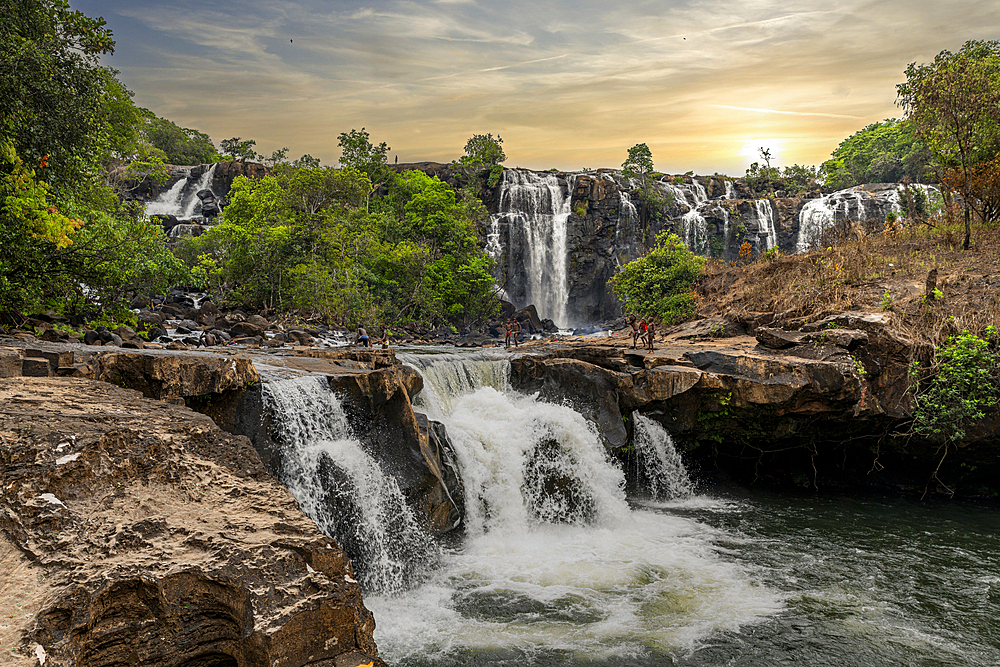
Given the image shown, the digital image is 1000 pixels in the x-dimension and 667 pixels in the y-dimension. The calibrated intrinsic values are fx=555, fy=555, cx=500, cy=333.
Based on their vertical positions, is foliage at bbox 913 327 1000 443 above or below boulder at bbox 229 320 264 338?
below

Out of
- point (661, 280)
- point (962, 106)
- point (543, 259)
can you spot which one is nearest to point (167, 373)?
point (661, 280)

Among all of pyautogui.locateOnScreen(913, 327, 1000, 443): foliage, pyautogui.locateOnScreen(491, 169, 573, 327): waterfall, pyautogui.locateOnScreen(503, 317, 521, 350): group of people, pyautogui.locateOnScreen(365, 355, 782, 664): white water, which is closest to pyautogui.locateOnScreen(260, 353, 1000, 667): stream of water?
pyautogui.locateOnScreen(365, 355, 782, 664): white water

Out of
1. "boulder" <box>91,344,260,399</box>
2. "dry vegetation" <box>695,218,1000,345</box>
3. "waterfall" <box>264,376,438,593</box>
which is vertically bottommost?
"waterfall" <box>264,376,438,593</box>

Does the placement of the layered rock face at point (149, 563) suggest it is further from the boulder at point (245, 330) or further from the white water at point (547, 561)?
the boulder at point (245, 330)

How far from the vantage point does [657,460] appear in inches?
531

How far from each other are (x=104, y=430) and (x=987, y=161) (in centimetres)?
2339

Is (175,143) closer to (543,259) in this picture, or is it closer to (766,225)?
(543,259)

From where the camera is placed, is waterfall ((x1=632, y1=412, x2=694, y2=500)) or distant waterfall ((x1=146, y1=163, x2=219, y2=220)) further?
distant waterfall ((x1=146, y1=163, x2=219, y2=220))

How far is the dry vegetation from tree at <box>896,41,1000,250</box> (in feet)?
4.28

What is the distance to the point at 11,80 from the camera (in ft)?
35.8

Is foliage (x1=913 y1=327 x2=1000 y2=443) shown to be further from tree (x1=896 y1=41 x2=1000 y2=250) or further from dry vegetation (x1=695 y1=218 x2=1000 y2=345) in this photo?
tree (x1=896 y1=41 x2=1000 y2=250)

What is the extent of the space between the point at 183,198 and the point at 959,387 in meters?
48.4

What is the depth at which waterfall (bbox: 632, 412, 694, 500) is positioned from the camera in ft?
43.9

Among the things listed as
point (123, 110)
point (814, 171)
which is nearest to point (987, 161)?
point (123, 110)
